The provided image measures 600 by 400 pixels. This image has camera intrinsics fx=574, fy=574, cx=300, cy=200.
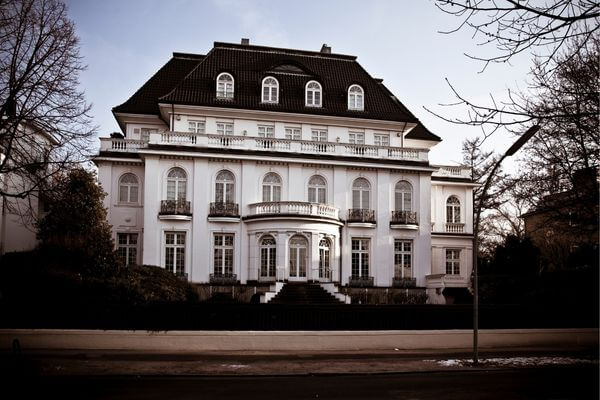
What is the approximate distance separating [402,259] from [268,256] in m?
8.84

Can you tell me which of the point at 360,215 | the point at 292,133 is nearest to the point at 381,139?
the point at 292,133

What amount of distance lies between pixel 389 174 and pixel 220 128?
439 inches

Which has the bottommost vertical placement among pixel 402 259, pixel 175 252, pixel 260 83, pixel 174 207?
pixel 402 259

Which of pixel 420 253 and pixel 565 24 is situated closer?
pixel 565 24

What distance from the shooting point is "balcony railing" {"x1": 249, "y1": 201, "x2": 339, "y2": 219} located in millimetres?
32531

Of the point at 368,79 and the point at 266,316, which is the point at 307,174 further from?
the point at 266,316

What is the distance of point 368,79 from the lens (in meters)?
41.2

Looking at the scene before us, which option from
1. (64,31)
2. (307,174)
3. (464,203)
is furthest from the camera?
(464,203)

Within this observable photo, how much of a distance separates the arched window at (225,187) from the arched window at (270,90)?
619 centimetres

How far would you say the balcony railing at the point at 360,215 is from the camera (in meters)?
35.3

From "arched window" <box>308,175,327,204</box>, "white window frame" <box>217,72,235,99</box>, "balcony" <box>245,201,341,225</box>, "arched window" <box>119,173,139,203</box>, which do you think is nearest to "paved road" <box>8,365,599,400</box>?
"balcony" <box>245,201,341,225</box>

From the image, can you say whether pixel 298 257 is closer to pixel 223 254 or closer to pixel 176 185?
pixel 223 254

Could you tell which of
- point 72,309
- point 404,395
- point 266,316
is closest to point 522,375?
point 404,395

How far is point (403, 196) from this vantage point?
36500 mm
